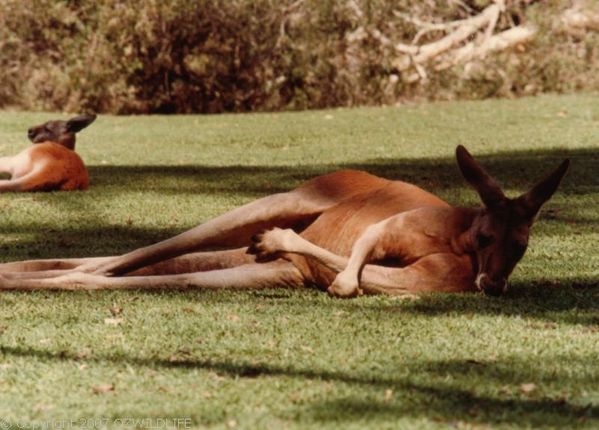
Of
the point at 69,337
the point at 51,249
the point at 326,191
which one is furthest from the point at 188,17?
the point at 69,337

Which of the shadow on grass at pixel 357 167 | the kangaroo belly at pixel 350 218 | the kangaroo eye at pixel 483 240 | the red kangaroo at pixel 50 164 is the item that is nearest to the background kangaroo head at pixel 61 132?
the red kangaroo at pixel 50 164

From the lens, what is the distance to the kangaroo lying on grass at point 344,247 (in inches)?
227

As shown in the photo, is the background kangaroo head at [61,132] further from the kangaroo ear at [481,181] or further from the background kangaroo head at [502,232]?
the background kangaroo head at [502,232]

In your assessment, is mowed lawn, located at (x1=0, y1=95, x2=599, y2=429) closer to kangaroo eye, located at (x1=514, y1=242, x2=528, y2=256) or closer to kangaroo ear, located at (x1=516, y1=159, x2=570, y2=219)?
kangaroo eye, located at (x1=514, y1=242, x2=528, y2=256)

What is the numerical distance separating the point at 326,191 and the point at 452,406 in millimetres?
2629

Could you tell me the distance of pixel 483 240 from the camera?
567 cm

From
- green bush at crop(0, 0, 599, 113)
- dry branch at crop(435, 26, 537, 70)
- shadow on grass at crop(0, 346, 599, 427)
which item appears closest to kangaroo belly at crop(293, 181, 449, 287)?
shadow on grass at crop(0, 346, 599, 427)

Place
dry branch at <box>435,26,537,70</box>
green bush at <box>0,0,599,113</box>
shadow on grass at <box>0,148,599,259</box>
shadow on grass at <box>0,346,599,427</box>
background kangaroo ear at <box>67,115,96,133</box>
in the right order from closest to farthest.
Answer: shadow on grass at <box>0,346,599,427</box>, shadow on grass at <box>0,148,599,259</box>, background kangaroo ear at <box>67,115,96,133</box>, green bush at <box>0,0,599,113</box>, dry branch at <box>435,26,537,70</box>

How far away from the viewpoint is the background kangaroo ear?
446 inches

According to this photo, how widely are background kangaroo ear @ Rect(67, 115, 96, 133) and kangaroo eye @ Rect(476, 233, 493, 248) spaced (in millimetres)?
6311

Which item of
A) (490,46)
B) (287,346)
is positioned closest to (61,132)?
(287,346)

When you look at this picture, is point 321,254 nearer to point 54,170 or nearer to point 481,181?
point 481,181

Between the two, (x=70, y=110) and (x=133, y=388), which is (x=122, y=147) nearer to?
(x=70, y=110)

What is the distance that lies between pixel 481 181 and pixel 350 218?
71 cm
